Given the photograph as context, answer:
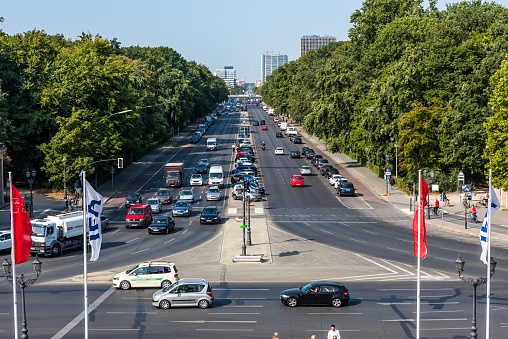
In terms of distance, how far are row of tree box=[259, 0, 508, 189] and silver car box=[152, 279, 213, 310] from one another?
36602mm

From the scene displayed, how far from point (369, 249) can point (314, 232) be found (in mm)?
7911

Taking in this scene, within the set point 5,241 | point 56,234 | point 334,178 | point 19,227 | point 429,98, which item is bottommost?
point 5,241

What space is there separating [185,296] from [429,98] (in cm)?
5496

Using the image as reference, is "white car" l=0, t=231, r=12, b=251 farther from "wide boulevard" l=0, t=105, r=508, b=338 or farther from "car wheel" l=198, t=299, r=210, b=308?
"car wheel" l=198, t=299, r=210, b=308

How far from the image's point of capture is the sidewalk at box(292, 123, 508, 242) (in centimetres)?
5462

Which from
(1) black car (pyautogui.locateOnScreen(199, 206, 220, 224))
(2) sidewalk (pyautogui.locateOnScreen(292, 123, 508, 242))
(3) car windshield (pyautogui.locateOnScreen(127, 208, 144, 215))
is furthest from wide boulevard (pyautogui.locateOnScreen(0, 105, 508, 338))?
(2) sidewalk (pyautogui.locateOnScreen(292, 123, 508, 242))

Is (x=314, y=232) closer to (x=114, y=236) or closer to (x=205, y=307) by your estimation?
(x=114, y=236)

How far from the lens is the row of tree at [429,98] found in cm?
6650

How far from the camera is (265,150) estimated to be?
119m

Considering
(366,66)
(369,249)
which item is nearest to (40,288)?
(369,249)

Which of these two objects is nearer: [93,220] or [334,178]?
[93,220]

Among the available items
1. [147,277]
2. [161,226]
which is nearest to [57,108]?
[161,226]

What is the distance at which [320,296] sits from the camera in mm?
32031

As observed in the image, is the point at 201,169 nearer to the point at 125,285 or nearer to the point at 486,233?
the point at 125,285
